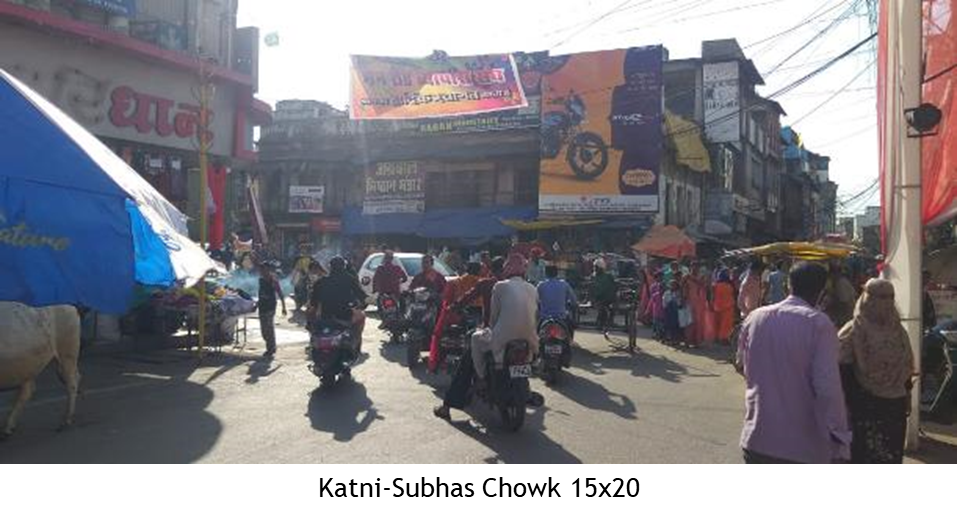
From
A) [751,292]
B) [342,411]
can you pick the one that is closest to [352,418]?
[342,411]

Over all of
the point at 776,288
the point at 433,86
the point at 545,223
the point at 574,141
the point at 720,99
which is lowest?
the point at 776,288

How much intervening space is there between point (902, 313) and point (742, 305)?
7.75m

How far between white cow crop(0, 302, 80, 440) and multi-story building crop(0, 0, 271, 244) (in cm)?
658

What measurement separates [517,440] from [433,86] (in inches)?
995

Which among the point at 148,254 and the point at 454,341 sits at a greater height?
the point at 148,254

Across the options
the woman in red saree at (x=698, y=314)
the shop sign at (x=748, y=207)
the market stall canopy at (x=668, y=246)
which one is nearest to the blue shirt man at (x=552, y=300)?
the woman in red saree at (x=698, y=314)

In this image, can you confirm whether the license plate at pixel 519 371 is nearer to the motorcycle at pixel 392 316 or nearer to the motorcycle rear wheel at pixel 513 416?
the motorcycle rear wheel at pixel 513 416

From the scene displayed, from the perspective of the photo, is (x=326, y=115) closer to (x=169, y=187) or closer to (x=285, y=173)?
(x=285, y=173)

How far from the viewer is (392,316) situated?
48.4 feet

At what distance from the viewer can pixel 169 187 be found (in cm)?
1655

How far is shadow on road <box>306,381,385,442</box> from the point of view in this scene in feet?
25.5

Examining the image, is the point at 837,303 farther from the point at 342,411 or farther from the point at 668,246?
the point at 668,246

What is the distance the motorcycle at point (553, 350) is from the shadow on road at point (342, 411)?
8.20 feet

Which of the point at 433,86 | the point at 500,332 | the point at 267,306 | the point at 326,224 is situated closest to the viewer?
the point at 500,332
